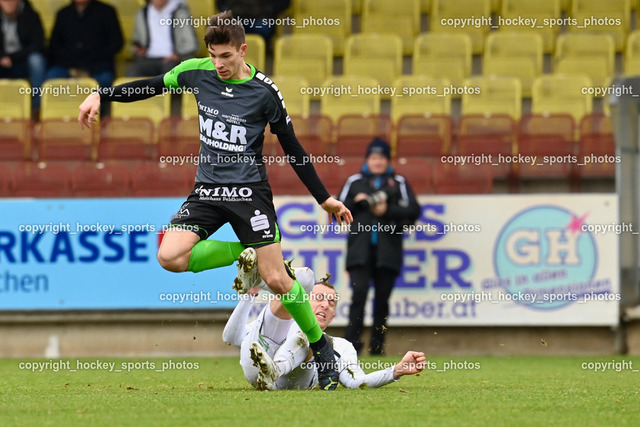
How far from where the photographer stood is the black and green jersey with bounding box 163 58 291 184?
21.6 ft

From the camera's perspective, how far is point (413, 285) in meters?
11.4

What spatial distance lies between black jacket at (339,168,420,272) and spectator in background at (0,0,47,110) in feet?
16.6

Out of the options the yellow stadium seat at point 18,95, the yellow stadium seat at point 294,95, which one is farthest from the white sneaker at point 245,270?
the yellow stadium seat at point 18,95

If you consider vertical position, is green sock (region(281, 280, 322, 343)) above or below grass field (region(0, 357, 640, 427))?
above

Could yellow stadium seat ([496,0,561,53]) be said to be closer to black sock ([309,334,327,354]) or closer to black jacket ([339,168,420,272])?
black jacket ([339,168,420,272])

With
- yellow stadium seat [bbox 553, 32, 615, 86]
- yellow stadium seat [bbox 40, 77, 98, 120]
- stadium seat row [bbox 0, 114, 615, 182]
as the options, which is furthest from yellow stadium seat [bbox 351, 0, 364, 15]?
yellow stadium seat [bbox 40, 77, 98, 120]

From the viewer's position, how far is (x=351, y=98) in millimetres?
13305

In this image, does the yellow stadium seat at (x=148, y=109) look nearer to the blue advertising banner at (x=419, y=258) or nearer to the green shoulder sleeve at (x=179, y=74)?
the blue advertising banner at (x=419, y=258)

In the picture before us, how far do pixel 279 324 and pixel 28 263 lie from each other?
523cm

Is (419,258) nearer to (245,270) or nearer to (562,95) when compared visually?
(562,95)

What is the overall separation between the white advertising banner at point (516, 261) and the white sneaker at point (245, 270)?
494 cm

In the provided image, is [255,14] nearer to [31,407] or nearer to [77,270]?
[77,270]

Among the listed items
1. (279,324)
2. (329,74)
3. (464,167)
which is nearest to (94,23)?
(329,74)

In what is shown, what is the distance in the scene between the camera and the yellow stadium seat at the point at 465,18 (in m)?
14.9
